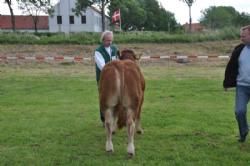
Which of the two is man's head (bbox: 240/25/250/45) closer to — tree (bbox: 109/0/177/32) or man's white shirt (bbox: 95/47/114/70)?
man's white shirt (bbox: 95/47/114/70)

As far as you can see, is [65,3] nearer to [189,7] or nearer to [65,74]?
[189,7]

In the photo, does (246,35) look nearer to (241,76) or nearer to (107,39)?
(241,76)

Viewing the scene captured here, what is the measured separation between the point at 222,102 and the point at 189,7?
47567 mm

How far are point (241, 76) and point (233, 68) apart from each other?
23 cm

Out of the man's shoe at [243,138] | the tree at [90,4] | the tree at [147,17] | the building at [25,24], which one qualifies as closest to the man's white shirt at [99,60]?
the man's shoe at [243,138]

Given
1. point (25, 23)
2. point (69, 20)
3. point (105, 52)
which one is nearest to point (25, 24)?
point (25, 23)

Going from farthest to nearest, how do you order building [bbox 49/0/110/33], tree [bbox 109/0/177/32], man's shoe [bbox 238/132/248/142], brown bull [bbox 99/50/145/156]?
1. tree [bbox 109/0/177/32]
2. building [bbox 49/0/110/33]
3. man's shoe [bbox 238/132/248/142]
4. brown bull [bbox 99/50/145/156]

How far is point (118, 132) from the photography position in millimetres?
8195

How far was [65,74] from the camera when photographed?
21062mm

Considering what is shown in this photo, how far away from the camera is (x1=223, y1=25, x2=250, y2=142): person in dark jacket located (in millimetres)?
6859

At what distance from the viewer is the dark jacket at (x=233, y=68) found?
708 centimetres

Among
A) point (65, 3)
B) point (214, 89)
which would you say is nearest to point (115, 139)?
point (214, 89)

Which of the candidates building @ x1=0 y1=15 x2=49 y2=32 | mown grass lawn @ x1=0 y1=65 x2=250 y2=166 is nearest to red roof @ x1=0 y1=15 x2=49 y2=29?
building @ x1=0 y1=15 x2=49 y2=32

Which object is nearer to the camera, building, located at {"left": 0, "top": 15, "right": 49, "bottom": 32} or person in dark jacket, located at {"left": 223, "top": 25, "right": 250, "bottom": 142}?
person in dark jacket, located at {"left": 223, "top": 25, "right": 250, "bottom": 142}
